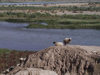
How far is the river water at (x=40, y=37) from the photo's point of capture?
31.5m

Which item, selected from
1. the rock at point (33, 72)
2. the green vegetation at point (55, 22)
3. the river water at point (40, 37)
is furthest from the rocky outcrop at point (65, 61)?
the green vegetation at point (55, 22)

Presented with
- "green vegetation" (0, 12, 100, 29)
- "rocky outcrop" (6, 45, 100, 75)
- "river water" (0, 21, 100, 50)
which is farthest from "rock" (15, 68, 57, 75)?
"green vegetation" (0, 12, 100, 29)

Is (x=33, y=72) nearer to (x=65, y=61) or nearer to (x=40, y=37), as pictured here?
(x=65, y=61)

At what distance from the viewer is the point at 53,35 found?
127 feet

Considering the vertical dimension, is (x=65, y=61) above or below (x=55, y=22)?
above

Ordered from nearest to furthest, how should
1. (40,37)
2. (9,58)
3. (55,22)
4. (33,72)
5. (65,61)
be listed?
(33,72) < (65,61) < (9,58) < (40,37) < (55,22)

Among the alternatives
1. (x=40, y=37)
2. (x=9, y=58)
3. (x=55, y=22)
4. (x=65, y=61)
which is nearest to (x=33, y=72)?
(x=65, y=61)

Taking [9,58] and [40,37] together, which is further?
[40,37]

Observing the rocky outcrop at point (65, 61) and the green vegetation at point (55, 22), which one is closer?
the rocky outcrop at point (65, 61)

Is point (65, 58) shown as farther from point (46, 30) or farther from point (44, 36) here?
point (46, 30)

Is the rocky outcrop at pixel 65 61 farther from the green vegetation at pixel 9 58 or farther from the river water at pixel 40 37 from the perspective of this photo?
the river water at pixel 40 37

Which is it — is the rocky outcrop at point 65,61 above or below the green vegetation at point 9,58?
above

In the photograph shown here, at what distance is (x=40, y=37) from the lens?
3734 centimetres

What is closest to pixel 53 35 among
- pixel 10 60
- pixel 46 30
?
pixel 46 30
